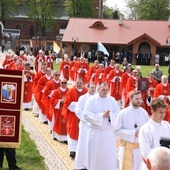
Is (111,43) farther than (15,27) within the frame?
No

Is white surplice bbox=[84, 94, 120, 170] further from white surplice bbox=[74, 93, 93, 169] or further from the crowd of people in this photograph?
white surplice bbox=[74, 93, 93, 169]

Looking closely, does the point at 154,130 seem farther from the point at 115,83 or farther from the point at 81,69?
the point at 81,69

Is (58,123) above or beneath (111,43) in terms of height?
beneath

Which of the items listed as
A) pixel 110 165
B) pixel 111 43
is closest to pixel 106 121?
pixel 110 165

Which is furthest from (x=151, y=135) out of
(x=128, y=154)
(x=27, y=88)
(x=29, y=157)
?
(x=27, y=88)

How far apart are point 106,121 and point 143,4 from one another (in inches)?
2807

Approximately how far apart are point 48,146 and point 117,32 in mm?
40761

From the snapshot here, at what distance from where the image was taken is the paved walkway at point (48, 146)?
10195 mm

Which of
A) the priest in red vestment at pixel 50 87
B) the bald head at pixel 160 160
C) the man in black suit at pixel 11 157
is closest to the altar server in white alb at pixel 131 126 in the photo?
the man in black suit at pixel 11 157

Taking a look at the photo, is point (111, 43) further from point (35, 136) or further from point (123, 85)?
point (35, 136)

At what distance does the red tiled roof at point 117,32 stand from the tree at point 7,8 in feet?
75.1

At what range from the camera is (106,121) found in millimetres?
8742

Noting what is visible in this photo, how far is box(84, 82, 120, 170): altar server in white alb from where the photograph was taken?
8750 mm

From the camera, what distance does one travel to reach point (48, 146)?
39.2 feet
